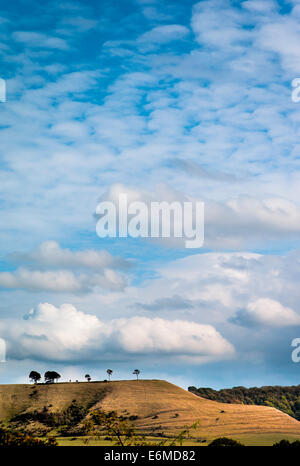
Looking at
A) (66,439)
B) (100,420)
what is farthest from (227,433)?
(100,420)
